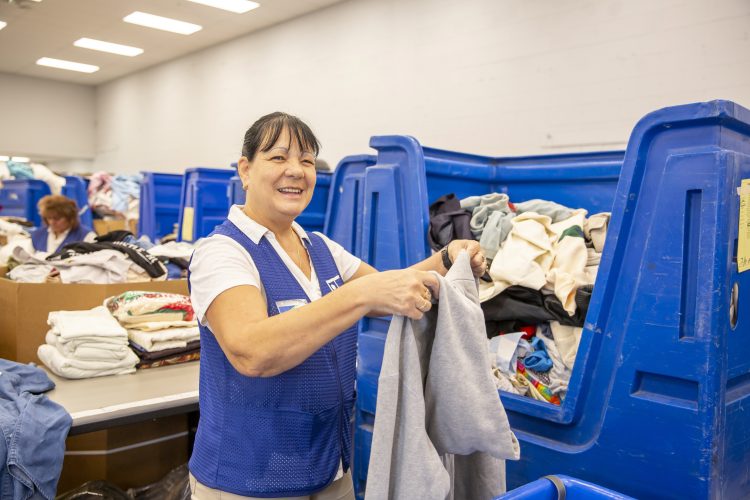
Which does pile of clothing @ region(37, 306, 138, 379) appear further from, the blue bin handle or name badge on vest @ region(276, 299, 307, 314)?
the blue bin handle

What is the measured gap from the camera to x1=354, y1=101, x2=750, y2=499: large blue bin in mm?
1627

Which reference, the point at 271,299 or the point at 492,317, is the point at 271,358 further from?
the point at 492,317

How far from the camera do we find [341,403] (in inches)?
63.0

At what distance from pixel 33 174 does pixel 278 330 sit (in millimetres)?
7766

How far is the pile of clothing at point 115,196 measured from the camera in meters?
7.32

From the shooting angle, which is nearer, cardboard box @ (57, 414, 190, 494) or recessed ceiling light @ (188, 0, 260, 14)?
cardboard box @ (57, 414, 190, 494)

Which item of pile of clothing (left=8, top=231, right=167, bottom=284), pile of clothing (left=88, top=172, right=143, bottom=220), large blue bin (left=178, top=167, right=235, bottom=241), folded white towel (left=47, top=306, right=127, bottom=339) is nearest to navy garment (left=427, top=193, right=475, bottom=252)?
folded white towel (left=47, top=306, right=127, bottom=339)

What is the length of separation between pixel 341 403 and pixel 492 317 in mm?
972

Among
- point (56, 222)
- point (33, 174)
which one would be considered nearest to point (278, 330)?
point (56, 222)

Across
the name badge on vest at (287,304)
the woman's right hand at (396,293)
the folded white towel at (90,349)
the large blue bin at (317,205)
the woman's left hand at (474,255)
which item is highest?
the large blue bin at (317,205)

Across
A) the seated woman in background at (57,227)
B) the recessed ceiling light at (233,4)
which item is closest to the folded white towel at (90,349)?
the seated woman in background at (57,227)

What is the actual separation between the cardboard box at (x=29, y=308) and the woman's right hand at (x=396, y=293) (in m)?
2.35

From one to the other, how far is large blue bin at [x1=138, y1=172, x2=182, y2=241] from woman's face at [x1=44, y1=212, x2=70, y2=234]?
128cm

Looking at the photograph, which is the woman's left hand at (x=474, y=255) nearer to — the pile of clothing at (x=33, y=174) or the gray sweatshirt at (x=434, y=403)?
the gray sweatshirt at (x=434, y=403)
